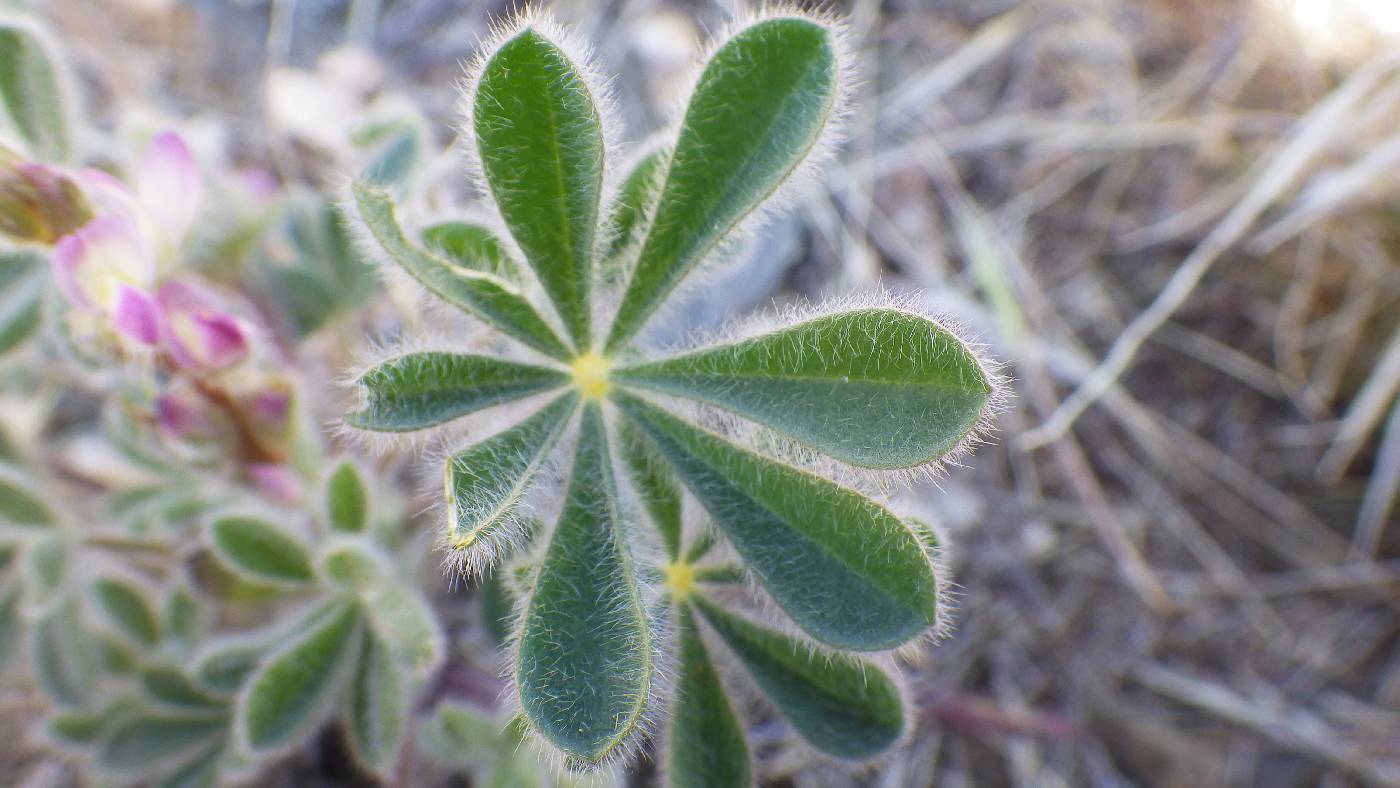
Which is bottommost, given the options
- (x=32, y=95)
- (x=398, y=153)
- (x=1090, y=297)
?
(x=32, y=95)

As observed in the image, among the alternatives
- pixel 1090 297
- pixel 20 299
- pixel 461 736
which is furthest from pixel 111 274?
pixel 1090 297

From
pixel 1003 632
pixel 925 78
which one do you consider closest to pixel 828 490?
pixel 1003 632

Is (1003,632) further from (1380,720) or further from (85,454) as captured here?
(85,454)

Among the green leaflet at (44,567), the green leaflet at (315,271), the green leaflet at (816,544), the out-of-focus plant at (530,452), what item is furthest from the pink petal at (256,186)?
the green leaflet at (816,544)

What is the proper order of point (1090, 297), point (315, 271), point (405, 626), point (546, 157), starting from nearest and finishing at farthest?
point (546, 157) < point (405, 626) < point (315, 271) < point (1090, 297)

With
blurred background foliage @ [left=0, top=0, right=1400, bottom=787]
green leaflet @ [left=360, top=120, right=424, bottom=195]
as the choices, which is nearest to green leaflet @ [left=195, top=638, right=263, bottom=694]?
blurred background foliage @ [left=0, top=0, right=1400, bottom=787]

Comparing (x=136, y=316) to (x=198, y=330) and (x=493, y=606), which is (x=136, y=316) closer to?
(x=198, y=330)
